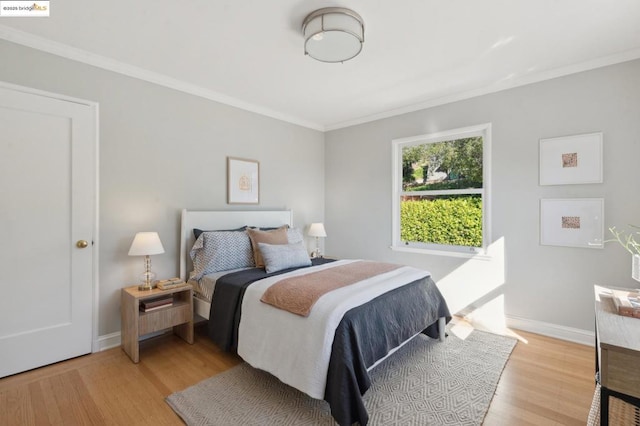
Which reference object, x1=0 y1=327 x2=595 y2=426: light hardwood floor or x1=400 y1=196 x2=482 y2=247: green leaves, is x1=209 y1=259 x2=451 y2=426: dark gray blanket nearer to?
x1=0 y1=327 x2=595 y2=426: light hardwood floor

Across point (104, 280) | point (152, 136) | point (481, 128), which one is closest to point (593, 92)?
point (481, 128)

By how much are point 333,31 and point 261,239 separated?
2.01 metres

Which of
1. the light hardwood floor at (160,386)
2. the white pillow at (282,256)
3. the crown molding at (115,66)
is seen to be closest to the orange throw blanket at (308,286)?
the white pillow at (282,256)

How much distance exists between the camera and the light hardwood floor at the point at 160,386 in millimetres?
1830

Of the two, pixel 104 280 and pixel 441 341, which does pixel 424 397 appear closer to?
pixel 441 341

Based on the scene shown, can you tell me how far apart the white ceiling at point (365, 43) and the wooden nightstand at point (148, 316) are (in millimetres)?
2042

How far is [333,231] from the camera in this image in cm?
473

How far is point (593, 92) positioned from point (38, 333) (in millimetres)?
5107

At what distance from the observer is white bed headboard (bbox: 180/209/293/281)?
3.09 m

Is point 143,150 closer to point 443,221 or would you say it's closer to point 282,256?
point 282,256

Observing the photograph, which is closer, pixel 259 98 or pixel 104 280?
pixel 104 280

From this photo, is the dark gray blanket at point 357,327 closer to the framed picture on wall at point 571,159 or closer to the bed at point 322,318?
the bed at point 322,318

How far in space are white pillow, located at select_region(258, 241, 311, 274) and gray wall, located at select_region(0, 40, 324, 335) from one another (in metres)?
0.97

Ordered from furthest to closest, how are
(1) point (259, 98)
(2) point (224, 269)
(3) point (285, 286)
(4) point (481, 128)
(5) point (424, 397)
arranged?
(1) point (259, 98) → (4) point (481, 128) → (2) point (224, 269) → (3) point (285, 286) → (5) point (424, 397)
